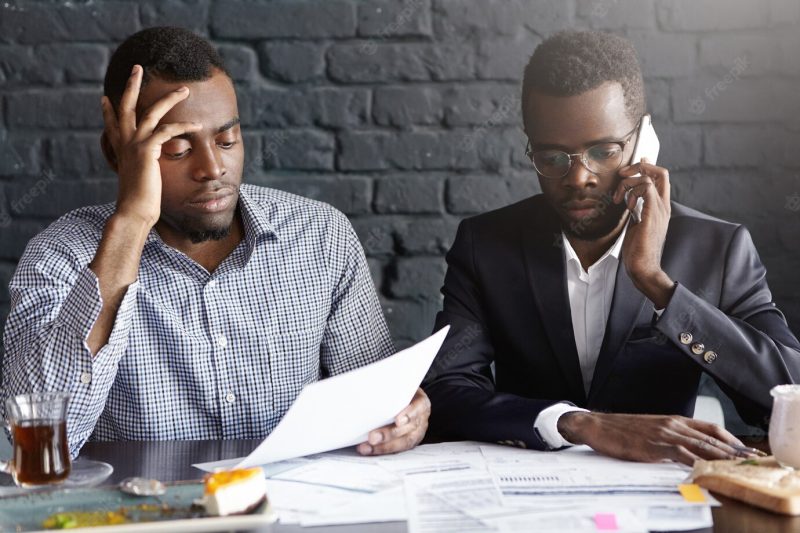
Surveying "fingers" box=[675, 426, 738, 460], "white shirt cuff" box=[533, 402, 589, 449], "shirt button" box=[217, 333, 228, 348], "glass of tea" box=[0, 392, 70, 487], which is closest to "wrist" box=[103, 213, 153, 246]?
"shirt button" box=[217, 333, 228, 348]

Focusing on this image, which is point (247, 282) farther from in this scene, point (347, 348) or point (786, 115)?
point (786, 115)

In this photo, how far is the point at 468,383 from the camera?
5.99 ft

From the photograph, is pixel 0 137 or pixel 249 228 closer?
pixel 249 228

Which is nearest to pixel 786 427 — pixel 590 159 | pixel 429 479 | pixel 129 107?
pixel 429 479

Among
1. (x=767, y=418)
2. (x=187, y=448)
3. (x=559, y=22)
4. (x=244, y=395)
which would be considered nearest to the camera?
(x=187, y=448)

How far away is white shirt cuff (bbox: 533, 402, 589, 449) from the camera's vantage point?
1.51 metres

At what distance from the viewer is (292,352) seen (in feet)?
6.20

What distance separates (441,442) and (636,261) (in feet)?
1.72

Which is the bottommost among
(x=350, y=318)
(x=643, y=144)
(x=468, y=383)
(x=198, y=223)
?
(x=468, y=383)

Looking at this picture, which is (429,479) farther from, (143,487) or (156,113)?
(156,113)

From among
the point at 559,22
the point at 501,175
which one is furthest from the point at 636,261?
the point at 559,22

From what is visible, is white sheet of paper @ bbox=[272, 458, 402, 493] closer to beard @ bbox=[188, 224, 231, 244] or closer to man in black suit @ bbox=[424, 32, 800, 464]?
man in black suit @ bbox=[424, 32, 800, 464]

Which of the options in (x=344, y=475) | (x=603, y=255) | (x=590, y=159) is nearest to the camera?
(x=344, y=475)

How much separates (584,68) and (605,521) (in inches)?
42.3
